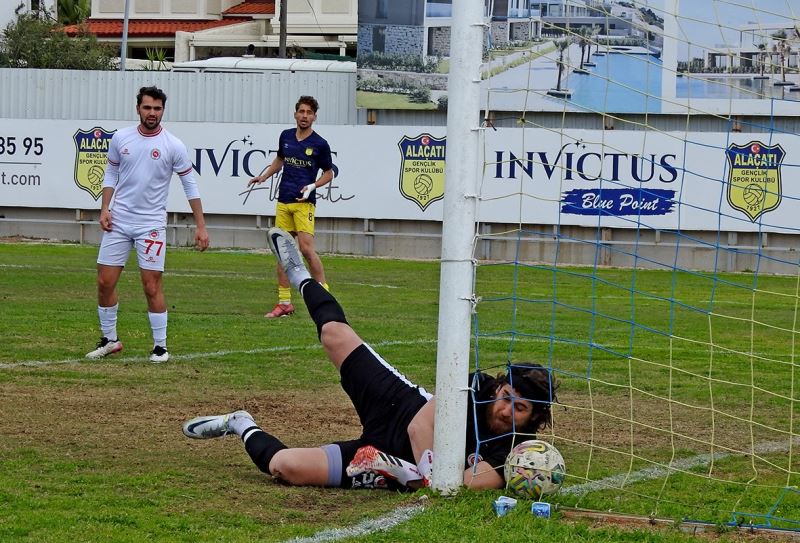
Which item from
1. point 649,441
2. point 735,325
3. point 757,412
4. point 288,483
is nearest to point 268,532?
point 288,483

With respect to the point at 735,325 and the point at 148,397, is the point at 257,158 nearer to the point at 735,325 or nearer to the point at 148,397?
the point at 735,325

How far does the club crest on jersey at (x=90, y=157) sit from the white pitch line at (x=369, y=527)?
21036 mm

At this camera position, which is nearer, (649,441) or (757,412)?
(649,441)

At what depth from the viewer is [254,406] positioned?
8.13 m

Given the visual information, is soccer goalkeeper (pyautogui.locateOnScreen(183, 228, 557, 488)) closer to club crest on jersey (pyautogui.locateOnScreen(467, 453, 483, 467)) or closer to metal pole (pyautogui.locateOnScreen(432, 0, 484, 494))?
club crest on jersey (pyautogui.locateOnScreen(467, 453, 483, 467))

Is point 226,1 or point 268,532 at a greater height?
point 226,1

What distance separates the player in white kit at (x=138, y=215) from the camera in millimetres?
10133

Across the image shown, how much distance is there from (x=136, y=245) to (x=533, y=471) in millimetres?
5293

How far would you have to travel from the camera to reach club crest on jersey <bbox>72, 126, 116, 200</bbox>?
25.5m

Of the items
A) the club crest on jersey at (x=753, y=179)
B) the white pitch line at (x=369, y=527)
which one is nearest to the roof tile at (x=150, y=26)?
the club crest on jersey at (x=753, y=179)

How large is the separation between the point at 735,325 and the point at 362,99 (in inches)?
566

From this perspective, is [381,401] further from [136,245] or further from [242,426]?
[136,245]

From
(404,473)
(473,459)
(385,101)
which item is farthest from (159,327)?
(385,101)

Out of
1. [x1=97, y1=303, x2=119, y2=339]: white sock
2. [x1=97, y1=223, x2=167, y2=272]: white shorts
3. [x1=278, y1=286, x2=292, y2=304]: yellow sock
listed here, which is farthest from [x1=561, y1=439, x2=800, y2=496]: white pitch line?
[x1=278, y1=286, x2=292, y2=304]: yellow sock
